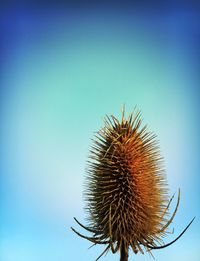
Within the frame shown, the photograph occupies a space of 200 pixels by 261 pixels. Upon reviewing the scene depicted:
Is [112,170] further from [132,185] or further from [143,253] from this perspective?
[143,253]

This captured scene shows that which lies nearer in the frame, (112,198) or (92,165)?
(112,198)

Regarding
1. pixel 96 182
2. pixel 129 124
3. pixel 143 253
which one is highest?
pixel 129 124

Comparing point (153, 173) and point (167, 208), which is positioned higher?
point (153, 173)

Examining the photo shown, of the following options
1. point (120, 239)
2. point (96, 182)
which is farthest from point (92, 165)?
point (120, 239)

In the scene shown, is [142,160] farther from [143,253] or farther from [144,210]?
[143,253]

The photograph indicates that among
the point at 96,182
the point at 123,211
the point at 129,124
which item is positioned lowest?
the point at 123,211

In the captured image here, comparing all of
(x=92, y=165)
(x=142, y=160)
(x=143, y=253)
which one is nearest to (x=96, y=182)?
(x=92, y=165)
